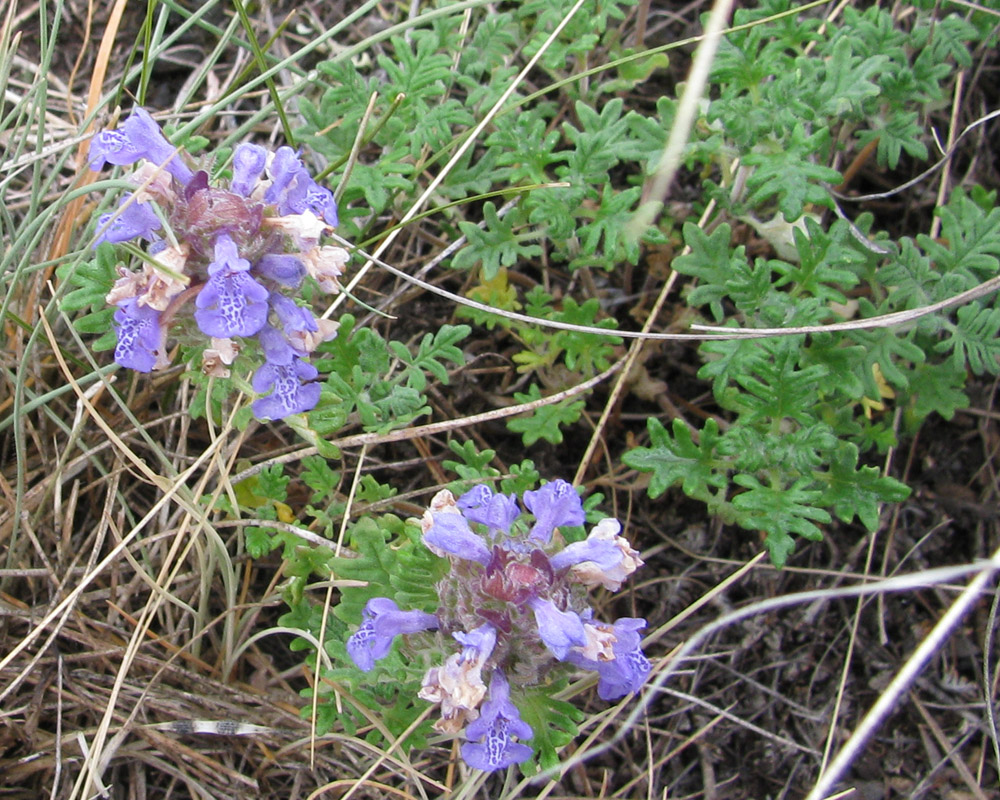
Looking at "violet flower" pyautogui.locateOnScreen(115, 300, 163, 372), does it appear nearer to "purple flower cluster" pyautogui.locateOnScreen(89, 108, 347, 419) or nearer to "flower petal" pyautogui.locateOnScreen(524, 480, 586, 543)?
"purple flower cluster" pyautogui.locateOnScreen(89, 108, 347, 419)

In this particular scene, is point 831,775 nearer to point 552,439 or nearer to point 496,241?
point 552,439

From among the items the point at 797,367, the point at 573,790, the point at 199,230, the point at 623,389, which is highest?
the point at 199,230

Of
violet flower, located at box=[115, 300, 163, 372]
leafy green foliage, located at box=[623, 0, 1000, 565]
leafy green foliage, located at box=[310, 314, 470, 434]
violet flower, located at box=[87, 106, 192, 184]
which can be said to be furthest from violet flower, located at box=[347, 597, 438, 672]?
violet flower, located at box=[87, 106, 192, 184]

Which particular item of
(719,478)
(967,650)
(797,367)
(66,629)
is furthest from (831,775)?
(66,629)

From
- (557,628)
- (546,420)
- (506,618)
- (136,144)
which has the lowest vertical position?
(546,420)

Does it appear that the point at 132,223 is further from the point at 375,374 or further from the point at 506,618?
the point at 506,618

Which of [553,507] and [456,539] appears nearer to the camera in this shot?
[456,539]

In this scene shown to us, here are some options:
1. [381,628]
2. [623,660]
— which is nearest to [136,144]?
[381,628]

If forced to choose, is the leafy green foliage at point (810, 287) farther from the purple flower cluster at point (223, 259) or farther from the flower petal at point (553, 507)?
the purple flower cluster at point (223, 259)
